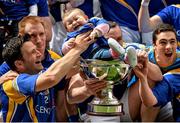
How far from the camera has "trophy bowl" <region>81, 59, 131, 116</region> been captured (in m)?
1.93

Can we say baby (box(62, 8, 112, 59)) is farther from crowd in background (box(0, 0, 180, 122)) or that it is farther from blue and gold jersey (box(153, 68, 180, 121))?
blue and gold jersey (box(153, 68, 180, 121))

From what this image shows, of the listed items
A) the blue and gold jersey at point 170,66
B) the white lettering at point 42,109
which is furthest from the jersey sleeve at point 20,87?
the blue and gold jersey at point 170,66

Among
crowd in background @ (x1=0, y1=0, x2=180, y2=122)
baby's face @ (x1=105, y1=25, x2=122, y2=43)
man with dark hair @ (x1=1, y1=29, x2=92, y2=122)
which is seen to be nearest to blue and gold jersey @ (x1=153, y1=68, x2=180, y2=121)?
crowd in background @ (x1=0, y1=0, x2=180, y2=122)

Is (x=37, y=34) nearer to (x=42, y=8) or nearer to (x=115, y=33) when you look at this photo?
(x=115, y=33)

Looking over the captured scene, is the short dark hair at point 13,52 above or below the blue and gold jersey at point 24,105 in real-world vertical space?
above

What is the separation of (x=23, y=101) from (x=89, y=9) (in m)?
1.84

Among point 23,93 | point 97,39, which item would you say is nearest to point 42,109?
point 23,93

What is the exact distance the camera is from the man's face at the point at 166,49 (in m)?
3.25

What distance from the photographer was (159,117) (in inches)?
127

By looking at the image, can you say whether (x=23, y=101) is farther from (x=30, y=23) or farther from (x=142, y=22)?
(x=142, y=22)

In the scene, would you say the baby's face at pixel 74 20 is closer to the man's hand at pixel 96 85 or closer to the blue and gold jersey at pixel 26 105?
the blue and gold jersey at pixel 26 105

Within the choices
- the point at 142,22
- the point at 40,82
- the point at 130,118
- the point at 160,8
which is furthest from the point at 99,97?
the point at 160,8

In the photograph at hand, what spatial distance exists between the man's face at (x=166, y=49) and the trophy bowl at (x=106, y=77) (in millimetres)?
1239

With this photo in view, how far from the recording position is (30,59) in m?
2.89
